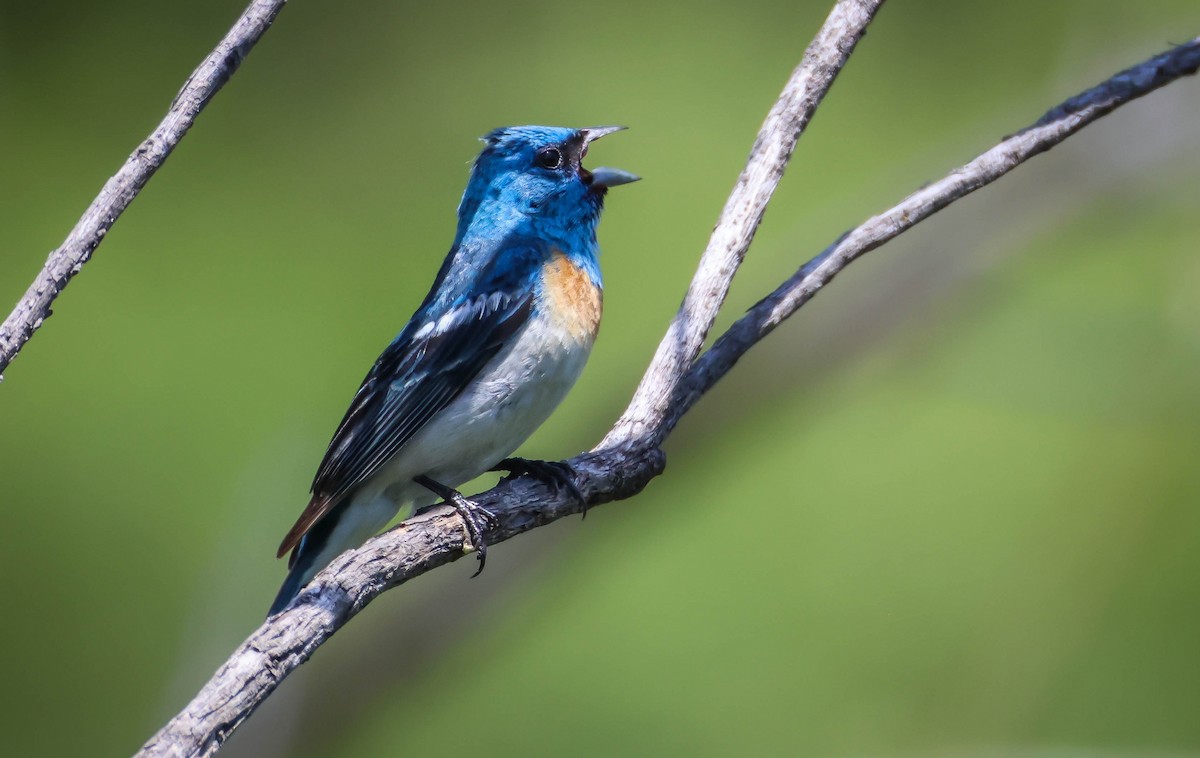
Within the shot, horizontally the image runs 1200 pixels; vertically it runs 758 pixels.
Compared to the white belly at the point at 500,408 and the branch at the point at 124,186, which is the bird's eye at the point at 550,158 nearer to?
the white belly at the point at 500,408

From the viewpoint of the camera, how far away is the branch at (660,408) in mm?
1518

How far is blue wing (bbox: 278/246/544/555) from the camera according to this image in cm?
234

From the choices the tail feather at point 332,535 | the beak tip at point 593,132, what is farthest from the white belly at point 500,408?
the beak tip at point 593,132

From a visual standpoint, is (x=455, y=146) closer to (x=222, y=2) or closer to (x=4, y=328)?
(x=222, y=2)

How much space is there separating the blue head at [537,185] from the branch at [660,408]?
0.67m

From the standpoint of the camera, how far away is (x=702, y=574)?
4230mm

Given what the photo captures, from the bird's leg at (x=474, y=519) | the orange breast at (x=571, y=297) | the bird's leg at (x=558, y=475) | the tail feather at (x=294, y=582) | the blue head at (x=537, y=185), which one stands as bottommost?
the tail feather at (x=294, y=582)

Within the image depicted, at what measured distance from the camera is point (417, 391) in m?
2.39

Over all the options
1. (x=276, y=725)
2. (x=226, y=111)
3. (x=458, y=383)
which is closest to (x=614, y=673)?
(x=276, y=725)

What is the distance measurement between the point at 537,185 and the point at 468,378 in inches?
24.1

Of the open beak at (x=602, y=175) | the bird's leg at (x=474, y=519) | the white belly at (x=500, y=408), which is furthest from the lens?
the open beak at (x=602, y=175)

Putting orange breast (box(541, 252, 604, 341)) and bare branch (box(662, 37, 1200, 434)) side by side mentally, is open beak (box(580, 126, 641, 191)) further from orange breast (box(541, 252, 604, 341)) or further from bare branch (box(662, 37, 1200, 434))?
bare branch (box(662, 37, 1200, 434))

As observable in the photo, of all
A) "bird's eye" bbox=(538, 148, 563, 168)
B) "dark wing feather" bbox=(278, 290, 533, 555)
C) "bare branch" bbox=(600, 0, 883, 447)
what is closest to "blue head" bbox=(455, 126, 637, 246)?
"bird's eye" bbox=(538, 148, 563, 168)

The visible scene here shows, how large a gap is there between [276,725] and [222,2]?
342cm
